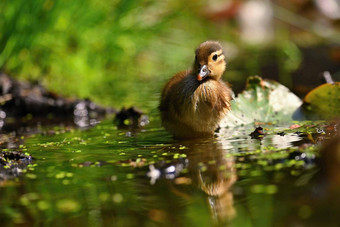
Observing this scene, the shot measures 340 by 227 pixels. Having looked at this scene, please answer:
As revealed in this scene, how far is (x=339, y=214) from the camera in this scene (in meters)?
2.34

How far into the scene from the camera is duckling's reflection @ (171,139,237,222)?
2.58m

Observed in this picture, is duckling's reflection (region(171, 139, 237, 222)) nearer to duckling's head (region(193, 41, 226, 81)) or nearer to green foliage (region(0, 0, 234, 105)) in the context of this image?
duckling's head (region(193, 41, 226, 81))

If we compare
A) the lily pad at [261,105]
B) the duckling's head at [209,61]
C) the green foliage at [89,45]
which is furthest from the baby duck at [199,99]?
the green foliage at [89,45]

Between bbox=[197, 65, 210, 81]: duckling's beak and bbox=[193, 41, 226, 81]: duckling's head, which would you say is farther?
bbox=[193, 41, 226, 81]: duckling's head

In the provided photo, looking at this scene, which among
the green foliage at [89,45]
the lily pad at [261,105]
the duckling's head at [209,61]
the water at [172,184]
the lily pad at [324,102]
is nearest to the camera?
the water at [172,184]

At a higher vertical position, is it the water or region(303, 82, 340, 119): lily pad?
region(303, 82, 340, 119): lily pad

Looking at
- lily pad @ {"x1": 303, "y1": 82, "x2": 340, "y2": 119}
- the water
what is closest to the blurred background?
lily pad @ {"x1": 303, "y1": 82, "x2": 340, "y2": 119}

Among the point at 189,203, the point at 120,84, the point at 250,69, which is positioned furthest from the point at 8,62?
the point at 189,203

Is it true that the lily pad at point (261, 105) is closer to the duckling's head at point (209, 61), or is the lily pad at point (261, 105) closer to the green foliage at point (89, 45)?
the duckling's head at point (209, 61)

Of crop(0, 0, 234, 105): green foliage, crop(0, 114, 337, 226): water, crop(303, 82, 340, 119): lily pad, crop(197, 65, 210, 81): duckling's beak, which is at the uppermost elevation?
crop(0, 0, 234, 105): green foliage

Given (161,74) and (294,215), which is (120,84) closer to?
(161,74)

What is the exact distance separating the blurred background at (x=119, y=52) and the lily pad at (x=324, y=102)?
1283 millimetres

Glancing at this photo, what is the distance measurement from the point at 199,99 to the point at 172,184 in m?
1.49

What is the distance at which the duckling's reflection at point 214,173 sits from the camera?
2575 mm
